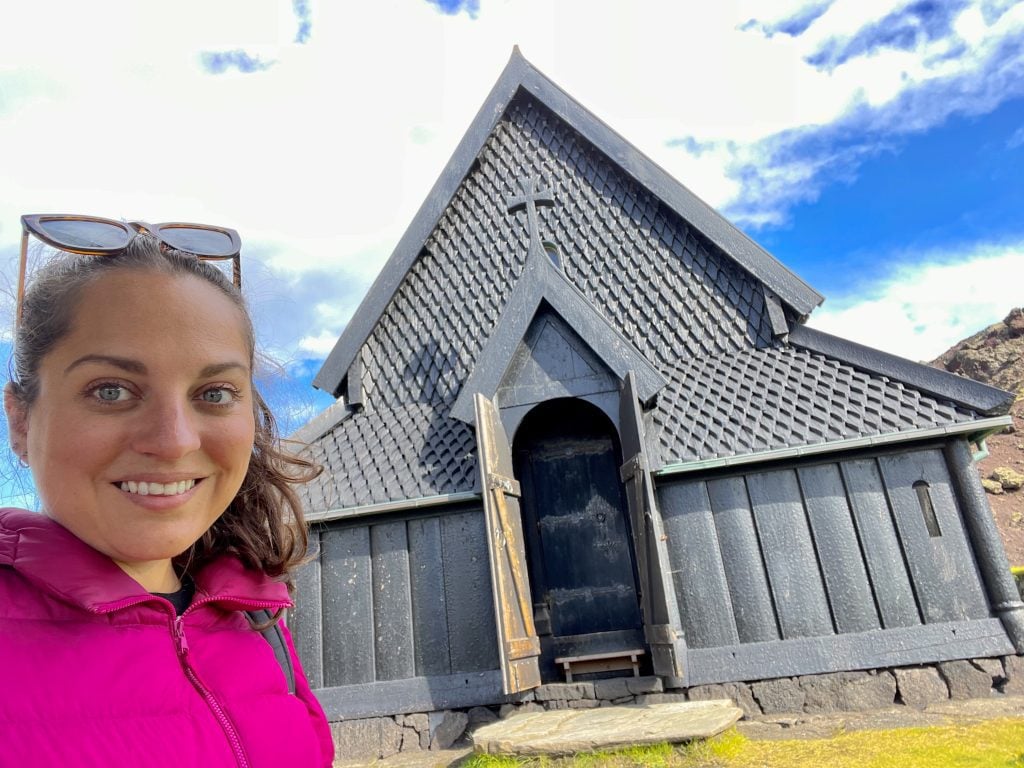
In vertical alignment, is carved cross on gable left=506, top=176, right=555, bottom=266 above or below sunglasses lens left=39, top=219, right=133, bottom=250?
above

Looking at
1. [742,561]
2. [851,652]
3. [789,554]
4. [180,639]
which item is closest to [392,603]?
[742,561]

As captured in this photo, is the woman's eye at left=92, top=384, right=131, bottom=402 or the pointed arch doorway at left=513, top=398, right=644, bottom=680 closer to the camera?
the woman's eye at left=92, top=384, right=131, bottom=402

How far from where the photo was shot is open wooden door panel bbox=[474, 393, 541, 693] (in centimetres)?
583

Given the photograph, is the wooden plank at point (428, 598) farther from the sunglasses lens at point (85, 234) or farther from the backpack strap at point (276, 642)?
the sunglasses lens at point (85, 234)

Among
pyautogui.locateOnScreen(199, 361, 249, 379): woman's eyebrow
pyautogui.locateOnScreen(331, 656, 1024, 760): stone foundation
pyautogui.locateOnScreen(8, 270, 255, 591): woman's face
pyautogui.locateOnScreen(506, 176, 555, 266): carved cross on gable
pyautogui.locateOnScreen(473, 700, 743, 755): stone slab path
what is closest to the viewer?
pyautogui.locateOnScreen(8, 270, 255, 591): woman's face

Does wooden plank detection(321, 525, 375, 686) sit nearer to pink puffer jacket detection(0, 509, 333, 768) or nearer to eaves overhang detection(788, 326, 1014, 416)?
eaves overhang detection(788, 326, 1014, 416)

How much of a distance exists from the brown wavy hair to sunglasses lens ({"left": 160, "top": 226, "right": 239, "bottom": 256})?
33 millimetres

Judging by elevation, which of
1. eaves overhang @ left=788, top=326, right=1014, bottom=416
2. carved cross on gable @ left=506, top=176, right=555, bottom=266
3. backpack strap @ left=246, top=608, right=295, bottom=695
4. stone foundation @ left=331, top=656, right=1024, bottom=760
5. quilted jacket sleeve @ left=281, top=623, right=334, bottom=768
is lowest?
stone foundation @ left=331, top=656, right=1024, bottom=760

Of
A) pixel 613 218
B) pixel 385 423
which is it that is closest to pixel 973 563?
pixel 613 218

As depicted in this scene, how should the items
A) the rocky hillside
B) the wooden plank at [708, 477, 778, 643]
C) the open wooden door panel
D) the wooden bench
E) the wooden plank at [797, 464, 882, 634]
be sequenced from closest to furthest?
1. the open wooden door panel
2. the wooden plank at [797, 464, 882, 634]
3. the wooden plank at [708, 477, 778, 643]
4. the wooden bench
5. the rocky hillside

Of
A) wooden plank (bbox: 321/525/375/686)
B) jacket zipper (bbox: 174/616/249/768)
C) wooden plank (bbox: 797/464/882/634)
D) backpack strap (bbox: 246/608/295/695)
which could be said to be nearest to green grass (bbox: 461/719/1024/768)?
wooden plank (bbox: 797/464/882/634)

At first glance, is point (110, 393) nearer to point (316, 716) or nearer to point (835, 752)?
point (316, 716)

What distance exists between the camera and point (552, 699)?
6.36 meters

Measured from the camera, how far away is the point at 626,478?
6.60 m
